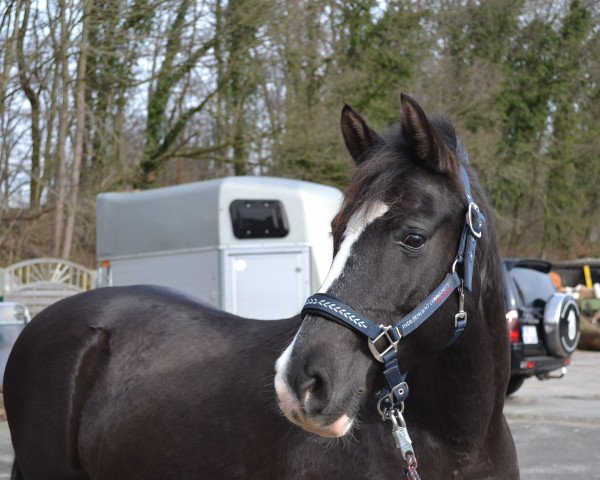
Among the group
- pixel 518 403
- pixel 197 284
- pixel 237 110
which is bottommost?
pixel 518 403

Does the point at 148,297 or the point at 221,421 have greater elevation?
the point at 148,297

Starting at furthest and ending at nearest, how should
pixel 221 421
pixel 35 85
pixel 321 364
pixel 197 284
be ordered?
pixel 35 85 < pixel 197 284 < pixel 221 421 < pixel 321 364

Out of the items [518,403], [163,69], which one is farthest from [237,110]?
[518,403]

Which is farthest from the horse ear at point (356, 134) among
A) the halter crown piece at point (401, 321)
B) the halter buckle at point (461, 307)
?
the halter buckle at point (461, 307)

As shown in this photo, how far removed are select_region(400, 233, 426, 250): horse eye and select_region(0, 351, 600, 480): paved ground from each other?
4920mm

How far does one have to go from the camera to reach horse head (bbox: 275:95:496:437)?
8.05 feet

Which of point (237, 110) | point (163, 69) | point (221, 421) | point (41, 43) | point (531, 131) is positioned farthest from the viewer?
point (531, 131)

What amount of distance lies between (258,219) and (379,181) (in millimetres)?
10305

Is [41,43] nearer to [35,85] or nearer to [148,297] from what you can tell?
[35,85]

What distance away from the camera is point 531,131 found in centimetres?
3098

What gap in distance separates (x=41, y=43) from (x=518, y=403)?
9161 mm

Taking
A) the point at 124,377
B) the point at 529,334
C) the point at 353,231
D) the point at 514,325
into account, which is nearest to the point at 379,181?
the point at 353,231

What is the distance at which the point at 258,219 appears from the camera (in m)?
13.0

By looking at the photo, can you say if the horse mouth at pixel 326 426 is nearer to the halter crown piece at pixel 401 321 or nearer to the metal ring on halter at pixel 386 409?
the halter crown piece at pixel 401 321
